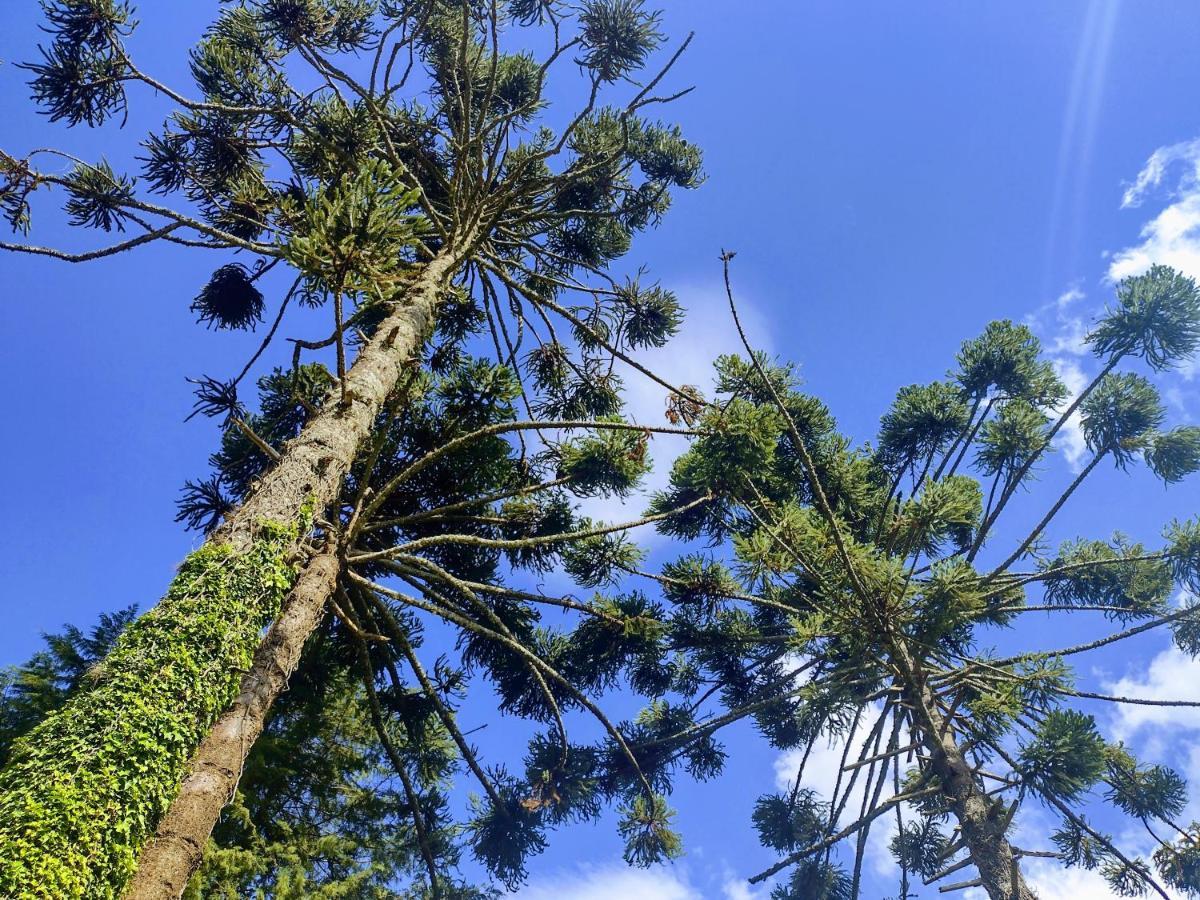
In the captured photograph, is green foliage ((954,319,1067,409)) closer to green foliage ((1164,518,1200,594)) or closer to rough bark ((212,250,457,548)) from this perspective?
green foliage ((1164,518,1200,594))

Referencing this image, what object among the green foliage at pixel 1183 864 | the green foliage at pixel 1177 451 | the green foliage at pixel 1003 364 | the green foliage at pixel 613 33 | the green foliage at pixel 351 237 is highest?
the green foliage at pixel 613 33

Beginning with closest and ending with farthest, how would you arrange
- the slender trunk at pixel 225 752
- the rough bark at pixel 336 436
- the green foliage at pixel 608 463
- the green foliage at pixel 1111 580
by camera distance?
1. the slender trunk at pixel 225 752
2. the rough bark at pixel 336 436
3. the green foliage at pixel 608 463
4. the green foliage at pixel 1111 580

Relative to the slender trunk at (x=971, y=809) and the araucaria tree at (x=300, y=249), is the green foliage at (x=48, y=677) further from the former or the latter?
the slender trunk at (x=971, y=809)

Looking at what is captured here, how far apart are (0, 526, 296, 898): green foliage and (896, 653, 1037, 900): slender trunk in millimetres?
6132

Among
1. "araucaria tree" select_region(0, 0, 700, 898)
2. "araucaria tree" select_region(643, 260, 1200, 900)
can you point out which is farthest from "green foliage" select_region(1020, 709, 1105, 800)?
"araucaria tree" select_region(0, 0, 700, 898)

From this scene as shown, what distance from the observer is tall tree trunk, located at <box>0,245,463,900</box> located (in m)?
2.96

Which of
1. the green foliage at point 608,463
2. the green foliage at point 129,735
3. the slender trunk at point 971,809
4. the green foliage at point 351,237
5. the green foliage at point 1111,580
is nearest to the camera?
the green foliage at point 129,735

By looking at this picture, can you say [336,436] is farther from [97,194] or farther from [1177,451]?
[1177,451]

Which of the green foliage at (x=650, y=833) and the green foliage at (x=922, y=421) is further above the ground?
the green foliage at (x=922, y=421)

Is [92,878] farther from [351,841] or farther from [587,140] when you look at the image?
[587,140]

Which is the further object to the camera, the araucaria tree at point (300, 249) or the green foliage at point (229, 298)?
the green foliage at point (229, 298)

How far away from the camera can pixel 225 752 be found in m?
3.90

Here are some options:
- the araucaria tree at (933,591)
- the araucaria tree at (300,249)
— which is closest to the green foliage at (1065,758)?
the araucaria tree at (933,591)

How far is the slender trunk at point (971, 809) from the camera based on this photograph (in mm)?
6738
